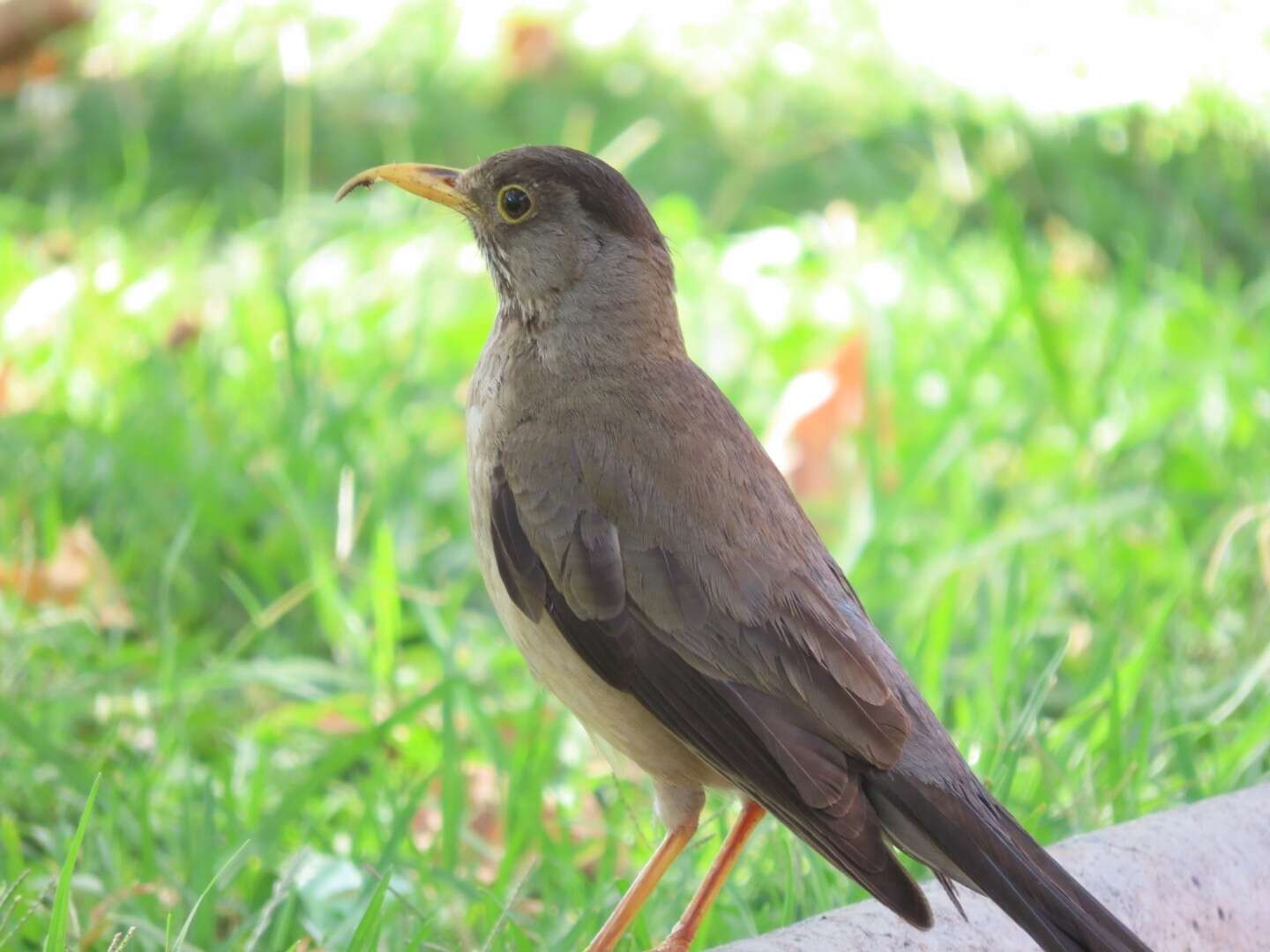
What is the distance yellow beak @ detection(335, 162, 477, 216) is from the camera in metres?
3.32

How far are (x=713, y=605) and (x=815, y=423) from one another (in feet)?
8.30

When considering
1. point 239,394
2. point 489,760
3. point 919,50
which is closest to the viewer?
point 489,760

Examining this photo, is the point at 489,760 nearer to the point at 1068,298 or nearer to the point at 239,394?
the point at 239,394

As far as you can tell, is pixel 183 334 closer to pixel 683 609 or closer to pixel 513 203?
pixel 513 203

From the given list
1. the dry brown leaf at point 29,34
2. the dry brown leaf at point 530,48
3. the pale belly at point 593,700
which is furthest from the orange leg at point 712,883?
the dry brown leaf at point 530,48

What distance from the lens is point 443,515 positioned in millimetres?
4863

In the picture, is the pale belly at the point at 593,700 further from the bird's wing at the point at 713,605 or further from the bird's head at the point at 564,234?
the bird's head at the point at 564,234

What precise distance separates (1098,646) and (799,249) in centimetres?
275

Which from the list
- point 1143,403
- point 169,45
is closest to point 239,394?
point 1143,403

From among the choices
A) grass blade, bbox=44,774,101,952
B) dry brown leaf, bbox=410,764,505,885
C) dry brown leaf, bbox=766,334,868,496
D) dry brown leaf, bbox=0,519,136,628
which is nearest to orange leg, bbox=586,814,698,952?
dry brown leaf, bbox=410,764,505,885

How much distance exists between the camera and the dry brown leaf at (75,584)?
4.19m

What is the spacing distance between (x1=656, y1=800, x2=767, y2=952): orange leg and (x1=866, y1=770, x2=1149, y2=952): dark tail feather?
0.35 m

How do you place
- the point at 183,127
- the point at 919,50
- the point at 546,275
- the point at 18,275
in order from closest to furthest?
the point at 546,275
the point at 18,275
the point at 183,127
the point at 919,50

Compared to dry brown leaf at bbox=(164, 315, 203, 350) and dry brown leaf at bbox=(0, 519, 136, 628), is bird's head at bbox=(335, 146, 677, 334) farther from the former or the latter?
dry brown leaf at bbox=(164, 315, 203, 350)
